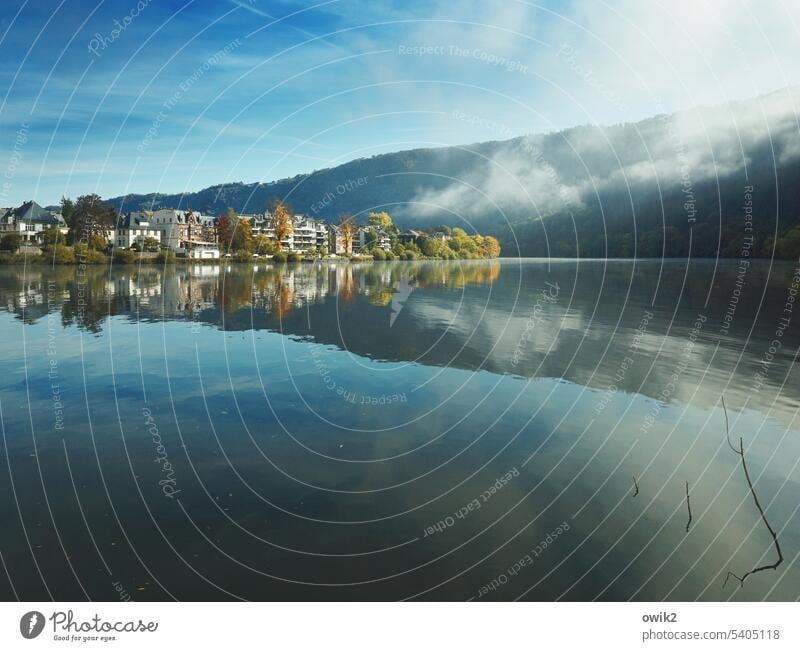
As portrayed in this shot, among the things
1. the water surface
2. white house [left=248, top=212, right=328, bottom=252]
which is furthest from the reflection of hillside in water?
white house [left=248, top=212, right=328, bottom=252]

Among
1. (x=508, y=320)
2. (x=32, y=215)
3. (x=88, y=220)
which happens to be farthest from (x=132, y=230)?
(x=508, y=320)

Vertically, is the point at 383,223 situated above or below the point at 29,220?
above

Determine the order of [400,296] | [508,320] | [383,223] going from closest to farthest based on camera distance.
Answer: [508,320]
[400,296]
[383,223]

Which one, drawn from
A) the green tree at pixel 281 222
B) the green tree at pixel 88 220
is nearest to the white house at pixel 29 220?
the green tree at pixel 88 220

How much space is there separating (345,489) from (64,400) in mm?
7190

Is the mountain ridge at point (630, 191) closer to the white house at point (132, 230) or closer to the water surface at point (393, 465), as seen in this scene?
the white house at point (132, 230)

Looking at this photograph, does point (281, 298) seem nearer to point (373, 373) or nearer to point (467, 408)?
point (373, 373)

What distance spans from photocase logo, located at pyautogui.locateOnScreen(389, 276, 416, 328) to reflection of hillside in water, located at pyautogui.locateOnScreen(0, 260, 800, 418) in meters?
0.10

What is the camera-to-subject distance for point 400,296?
111 ft

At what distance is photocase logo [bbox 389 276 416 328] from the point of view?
25508 mm

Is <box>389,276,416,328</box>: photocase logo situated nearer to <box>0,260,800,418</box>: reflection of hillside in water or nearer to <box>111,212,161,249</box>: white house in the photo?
<box>0,260,800,418</box>: reflection of hillside in water
